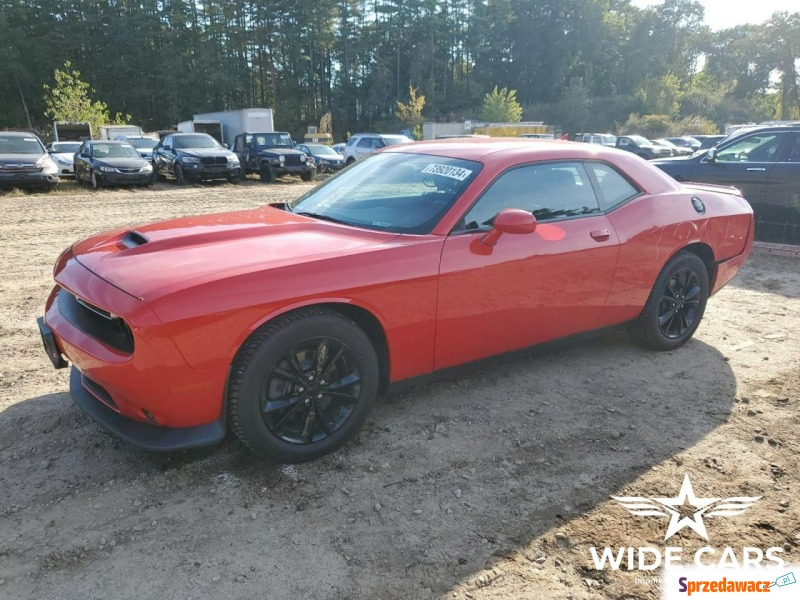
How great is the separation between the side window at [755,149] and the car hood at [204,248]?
7118mm

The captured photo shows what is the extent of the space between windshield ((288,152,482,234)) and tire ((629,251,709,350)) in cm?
178

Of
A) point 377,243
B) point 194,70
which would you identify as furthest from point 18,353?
point 194,70

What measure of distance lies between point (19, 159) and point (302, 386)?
14.9 metres

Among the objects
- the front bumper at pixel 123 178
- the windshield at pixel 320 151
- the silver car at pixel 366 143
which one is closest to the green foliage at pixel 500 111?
the windshield at pixel 320 151

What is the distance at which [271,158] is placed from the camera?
1928 centimetres

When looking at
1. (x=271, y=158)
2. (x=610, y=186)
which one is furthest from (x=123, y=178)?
(x=610, y=186)

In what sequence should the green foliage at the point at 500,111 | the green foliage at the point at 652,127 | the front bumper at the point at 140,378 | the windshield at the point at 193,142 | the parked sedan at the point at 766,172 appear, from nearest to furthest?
the front bumper at the point at 140,378 → the parked sedan at the point at 766,172 → the windshield at the point at 193,142 → the green foliage at the point at 652,127 → the green foliage at the point at 500,111

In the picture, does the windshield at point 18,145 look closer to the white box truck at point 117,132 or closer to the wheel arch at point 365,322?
the white box truck at point 117,132

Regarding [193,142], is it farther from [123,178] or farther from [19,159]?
[19,159]

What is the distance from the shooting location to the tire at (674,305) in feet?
13.9

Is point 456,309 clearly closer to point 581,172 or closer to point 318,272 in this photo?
point 318,272

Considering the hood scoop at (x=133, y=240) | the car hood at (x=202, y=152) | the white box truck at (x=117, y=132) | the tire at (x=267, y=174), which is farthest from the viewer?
the white box truck at (x=117, y=132)

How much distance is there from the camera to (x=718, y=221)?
446 cm

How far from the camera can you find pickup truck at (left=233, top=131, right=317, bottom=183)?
19.3 metres
